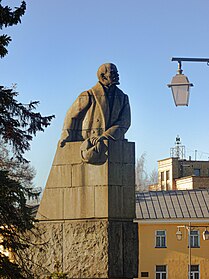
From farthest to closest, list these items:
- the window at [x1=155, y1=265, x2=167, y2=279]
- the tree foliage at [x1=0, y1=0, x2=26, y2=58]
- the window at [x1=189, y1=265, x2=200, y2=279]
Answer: the window at [x1=189, y1=265, x2=200, y2=279] → the window at [x1=155, y1=265, x2=167, y2=279] → the tree foliage at [x1=0, y1=0, x2=26, y2=58]

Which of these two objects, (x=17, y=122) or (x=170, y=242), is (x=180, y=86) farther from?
(x=170, y=242)

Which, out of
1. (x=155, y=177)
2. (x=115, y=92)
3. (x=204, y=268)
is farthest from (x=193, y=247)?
(x=155, y=177)

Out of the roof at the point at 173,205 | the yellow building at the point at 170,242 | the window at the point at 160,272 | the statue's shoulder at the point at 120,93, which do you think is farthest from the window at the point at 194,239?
the statue's shoulder at the point at 120,93

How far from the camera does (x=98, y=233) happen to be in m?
11.4

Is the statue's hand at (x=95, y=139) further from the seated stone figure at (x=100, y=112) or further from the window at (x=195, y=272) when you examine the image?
the window at (x=195, y=272)

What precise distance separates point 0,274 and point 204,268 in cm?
3189

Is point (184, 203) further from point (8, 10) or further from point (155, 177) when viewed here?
point (155, 177)

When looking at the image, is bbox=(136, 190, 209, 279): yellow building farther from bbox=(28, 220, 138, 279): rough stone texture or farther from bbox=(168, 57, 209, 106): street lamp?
bbox=(168, 57, 209, 106): street lamp

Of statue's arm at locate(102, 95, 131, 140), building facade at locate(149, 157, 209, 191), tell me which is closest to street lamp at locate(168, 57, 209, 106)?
statue's arm at locate(102, 95, 131, 140)

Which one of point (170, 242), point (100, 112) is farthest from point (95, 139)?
point (170, 242)

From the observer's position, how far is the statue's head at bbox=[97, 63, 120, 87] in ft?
39.9

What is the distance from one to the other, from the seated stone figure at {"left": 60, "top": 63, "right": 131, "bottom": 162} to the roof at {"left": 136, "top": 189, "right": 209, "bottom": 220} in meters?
28.9

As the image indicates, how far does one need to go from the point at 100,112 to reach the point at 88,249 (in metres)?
2.25

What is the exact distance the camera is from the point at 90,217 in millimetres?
11484
